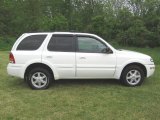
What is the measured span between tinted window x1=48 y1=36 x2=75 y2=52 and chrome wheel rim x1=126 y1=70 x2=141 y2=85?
1806mm

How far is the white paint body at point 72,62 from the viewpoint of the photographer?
31.3 ft

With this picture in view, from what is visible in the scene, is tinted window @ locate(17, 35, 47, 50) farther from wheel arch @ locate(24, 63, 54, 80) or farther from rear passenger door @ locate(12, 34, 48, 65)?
wheel arch @ locate(24, 63, 54, 80)

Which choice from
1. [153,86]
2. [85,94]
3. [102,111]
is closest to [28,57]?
[85,94]

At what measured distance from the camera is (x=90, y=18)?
3772 cm

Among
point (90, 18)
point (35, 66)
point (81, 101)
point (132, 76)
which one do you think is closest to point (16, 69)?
point (35, 66)

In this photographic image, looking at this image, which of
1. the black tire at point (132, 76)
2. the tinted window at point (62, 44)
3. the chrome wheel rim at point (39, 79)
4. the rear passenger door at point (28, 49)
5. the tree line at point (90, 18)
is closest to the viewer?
the rear passenger door at point (28, 49)

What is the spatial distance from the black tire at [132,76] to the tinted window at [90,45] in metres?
0.98

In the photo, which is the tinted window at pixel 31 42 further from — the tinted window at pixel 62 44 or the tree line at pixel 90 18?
the tree line at pixel 90 18

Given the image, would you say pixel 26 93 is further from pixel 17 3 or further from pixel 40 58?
pixel 17 3

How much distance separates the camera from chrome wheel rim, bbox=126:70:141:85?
10109mm

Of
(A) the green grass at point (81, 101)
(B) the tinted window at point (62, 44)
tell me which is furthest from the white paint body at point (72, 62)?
(A) the green grass at point (81, 101)

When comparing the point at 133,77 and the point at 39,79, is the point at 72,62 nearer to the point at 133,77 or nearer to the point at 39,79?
the point at 39,79

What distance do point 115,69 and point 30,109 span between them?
318 centimetres

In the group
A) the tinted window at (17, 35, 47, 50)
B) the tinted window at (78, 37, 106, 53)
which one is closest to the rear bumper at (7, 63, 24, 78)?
the tinted window at (17, 35, 47, 50)
